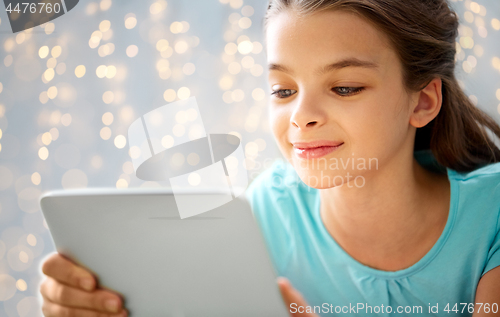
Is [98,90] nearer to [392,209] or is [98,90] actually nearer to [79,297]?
[79,297]

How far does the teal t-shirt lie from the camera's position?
80 cm

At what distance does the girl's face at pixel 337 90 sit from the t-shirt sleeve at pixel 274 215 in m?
0.26

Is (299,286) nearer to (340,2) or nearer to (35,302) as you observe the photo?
(340,2)

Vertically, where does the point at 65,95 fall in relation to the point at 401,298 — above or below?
above

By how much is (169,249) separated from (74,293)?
0.20 meters

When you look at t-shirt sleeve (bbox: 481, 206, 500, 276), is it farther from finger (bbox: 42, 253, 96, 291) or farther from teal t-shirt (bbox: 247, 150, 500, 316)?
finger (bbox: 42, 253, 96, 291)

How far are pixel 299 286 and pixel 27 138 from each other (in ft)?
2.89

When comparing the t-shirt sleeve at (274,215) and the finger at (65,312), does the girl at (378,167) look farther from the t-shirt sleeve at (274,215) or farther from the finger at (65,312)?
the finger at (65,312)

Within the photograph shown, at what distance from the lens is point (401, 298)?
0.82 m

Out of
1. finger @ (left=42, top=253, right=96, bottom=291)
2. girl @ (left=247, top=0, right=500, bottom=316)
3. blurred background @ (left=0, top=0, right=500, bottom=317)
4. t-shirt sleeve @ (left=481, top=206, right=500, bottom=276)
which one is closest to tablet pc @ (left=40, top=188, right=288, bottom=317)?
finger @ (left=42, top=253, right=96, bottom=291)

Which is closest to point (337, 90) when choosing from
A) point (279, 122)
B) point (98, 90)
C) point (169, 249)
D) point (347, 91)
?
point (347, 91)

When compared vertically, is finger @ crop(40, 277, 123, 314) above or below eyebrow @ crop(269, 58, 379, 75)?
below

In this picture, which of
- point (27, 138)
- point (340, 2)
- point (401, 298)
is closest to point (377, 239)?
point (401, 298)

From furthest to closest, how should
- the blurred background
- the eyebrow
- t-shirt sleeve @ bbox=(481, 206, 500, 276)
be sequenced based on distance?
the blurred background → t-shirt sleeve @ bbox=(481, 206, 500, 276) → the eyebrow
